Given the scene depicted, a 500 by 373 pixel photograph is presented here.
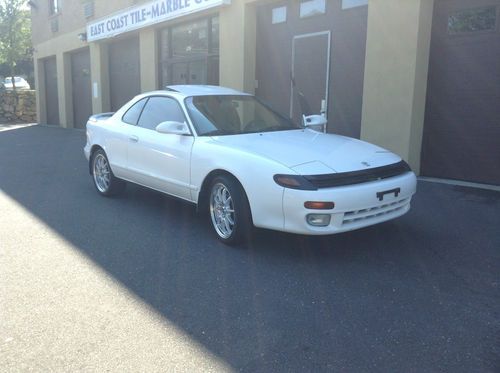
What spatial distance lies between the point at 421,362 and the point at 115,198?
16.7 feet

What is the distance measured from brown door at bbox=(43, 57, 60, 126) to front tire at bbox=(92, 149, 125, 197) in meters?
17.2

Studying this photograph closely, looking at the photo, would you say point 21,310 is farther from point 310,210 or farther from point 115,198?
point 115,198

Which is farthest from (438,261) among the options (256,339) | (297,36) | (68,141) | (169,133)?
(68,141)

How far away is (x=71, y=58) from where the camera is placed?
21031 millimetres

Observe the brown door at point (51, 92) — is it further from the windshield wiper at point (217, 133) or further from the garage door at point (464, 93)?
the windshield wiper at point (217, 133)

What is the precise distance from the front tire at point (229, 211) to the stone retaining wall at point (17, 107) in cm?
2426

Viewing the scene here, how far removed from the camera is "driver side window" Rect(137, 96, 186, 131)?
5.70 m

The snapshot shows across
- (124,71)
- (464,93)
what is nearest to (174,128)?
(464,93)

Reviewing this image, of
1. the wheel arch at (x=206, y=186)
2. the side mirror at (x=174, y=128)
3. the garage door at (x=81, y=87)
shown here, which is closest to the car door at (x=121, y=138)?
the side mirror at (x=174, y=128)

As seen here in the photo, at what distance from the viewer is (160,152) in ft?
18.5

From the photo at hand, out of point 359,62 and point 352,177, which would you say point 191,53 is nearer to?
point 359,62

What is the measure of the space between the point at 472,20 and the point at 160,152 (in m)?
4.85

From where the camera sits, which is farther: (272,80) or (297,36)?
(272,80)

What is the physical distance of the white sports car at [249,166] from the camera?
166 inches
